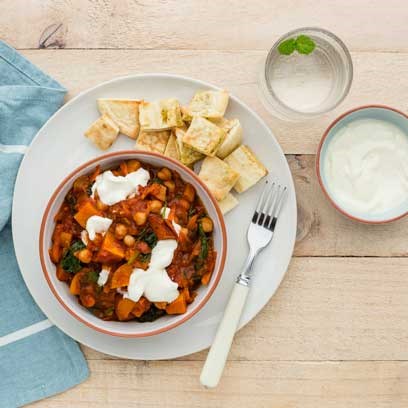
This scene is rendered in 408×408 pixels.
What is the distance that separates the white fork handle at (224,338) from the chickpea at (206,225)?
0.34 metres

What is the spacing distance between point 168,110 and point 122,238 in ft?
2.22

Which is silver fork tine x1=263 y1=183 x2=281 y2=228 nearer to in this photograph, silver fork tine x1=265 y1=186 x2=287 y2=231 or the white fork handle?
silver fork tine x1=265 y1=186 x2=287 y2=231

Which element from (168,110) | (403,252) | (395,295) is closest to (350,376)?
(395,295)

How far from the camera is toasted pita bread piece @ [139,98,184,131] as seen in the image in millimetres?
2746

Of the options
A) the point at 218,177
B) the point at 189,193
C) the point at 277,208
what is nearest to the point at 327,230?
the point at 277,208

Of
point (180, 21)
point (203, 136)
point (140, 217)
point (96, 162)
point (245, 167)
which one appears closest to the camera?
point (140, 217)

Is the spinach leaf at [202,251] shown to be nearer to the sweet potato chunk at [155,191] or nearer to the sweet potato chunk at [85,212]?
the sweet potato chunk at [155,191]

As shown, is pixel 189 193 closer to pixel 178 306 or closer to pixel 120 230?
pixel 120 230

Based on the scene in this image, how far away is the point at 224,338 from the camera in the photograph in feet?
9.08

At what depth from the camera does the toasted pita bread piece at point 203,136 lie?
8.80 feet

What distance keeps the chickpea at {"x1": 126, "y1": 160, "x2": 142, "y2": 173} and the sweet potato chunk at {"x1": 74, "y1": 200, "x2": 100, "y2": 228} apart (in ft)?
0.80

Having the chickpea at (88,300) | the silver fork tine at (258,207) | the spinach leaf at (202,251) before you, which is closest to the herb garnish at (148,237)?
the spinach leaf at (202,251)

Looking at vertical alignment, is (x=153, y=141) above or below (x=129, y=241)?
above

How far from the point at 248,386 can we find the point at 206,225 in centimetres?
98
